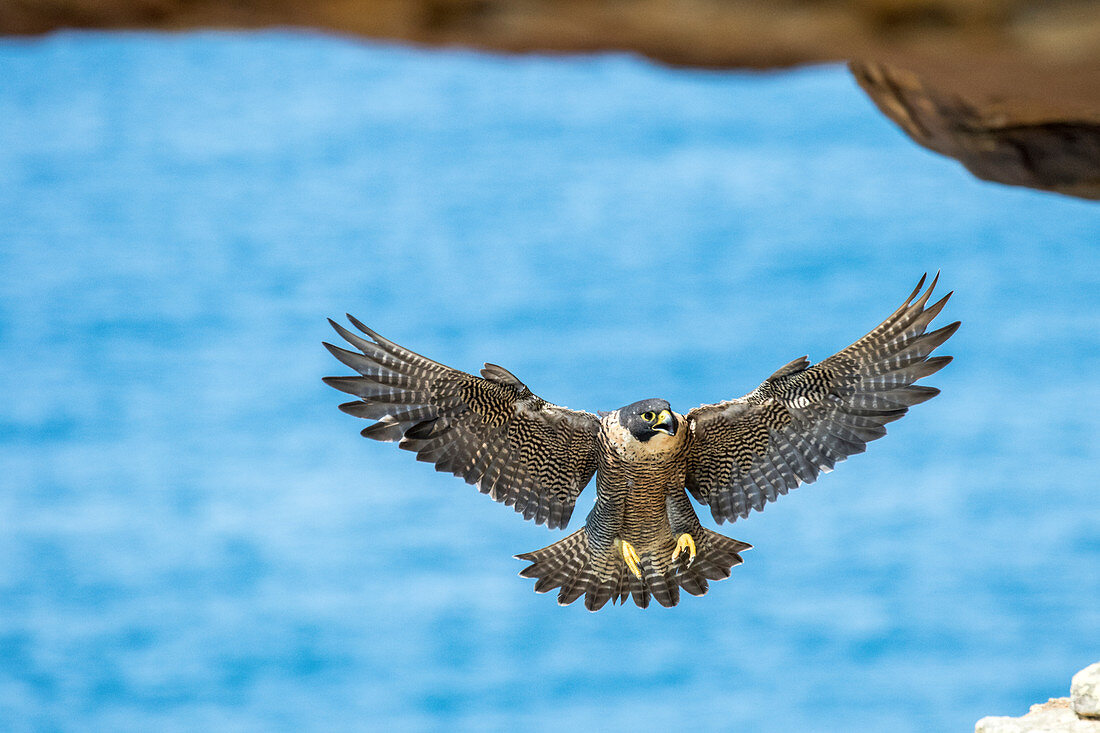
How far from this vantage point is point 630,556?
13.2ft

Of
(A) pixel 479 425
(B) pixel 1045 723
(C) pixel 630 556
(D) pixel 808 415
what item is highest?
(A) pixel 479 425

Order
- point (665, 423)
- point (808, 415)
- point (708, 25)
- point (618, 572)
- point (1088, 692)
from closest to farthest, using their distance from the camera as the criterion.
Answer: point (708, 25) → point (665, 423) → point (1088, 692) → point (808, 415) → point (618, 572)

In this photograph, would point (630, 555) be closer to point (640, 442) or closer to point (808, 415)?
point (640, 442)

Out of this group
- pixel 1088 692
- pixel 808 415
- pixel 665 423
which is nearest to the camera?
pixel 665 423

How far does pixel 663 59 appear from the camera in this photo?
980 millimetres

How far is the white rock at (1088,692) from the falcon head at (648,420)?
145 cm

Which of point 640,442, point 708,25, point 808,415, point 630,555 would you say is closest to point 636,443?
point 640,442

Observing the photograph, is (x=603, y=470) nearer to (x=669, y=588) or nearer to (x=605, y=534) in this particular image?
(x=605, y=534)

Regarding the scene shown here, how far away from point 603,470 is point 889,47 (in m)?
3.04

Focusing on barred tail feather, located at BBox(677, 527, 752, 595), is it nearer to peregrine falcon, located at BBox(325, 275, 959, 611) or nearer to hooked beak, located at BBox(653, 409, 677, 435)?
peregrine falcon, located at BBox(325, 275, 959, 611)

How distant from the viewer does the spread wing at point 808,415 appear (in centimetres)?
390

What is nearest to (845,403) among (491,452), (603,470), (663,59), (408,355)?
(603,470)

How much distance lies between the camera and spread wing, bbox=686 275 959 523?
390 cm

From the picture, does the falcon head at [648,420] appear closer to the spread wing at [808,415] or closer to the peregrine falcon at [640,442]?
the peregrine falcon at [640,442]
